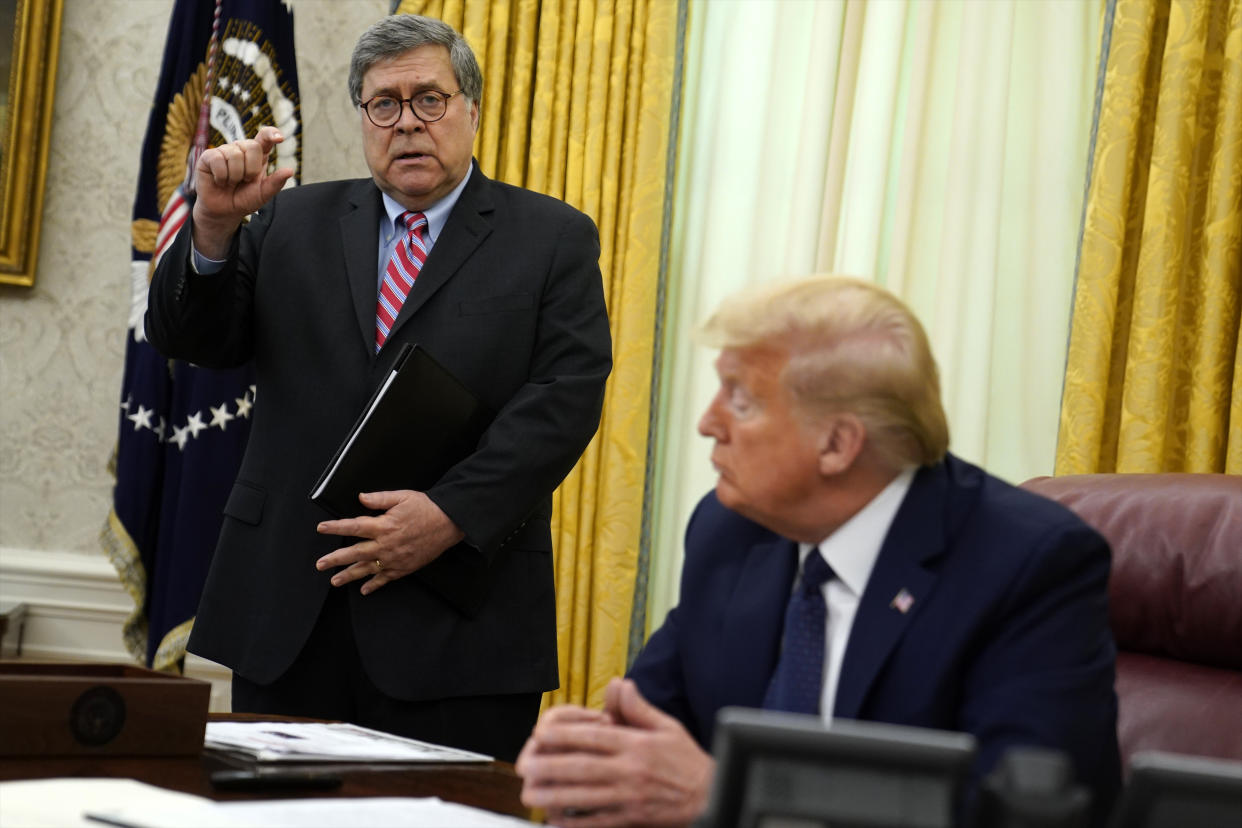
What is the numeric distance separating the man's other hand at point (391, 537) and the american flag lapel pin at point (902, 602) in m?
0.96

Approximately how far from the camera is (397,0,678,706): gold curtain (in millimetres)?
3725

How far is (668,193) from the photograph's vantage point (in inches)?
149

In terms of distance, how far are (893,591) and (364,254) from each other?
1347mm

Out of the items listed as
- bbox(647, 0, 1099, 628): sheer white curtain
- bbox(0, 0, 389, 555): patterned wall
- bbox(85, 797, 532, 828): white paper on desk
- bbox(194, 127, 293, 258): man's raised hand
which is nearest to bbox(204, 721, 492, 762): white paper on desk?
bbox(85, 797, 532, 828): white paper on desk

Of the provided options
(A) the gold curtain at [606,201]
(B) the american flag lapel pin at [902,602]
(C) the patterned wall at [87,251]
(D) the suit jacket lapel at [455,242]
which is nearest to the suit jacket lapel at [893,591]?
(B) the american flag lapel pin at [902,602]

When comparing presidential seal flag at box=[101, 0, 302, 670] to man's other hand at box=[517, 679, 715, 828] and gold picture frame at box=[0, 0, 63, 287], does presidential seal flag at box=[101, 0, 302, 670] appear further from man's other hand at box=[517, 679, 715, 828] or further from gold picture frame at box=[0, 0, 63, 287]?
man's other hand at box=[517, 679, 715, 828]

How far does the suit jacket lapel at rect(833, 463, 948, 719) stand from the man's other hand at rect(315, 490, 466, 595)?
0.94m

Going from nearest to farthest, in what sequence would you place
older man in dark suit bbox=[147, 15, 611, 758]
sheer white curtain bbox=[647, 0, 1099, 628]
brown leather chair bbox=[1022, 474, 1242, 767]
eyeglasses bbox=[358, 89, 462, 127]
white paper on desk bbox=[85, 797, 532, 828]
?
1. white paper on desk bbox=[85, 797, 532, 828]
2. brown leather chair bbox=[1022, 474, 1242, 767]
3. older man in dark suit bbox=[147, 15, 611, 758]
4. eyeglasses bbox=[358, 89, 462, 127]
5. sheer white curtain bbox=[647, 0, 1099, 628]

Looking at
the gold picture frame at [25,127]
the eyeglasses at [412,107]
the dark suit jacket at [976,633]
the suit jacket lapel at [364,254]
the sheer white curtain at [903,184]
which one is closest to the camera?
the dark suit jacket at [976,633]

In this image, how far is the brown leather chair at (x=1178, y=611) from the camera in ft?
5.55

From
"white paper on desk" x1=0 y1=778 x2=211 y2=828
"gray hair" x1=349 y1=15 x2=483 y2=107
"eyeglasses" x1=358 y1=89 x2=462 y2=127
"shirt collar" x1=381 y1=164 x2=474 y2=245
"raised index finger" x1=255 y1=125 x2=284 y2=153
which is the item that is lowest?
"white paper on desk" x1=0 y1=778 x2=211 y2=828

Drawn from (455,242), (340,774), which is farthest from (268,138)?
(340,774)

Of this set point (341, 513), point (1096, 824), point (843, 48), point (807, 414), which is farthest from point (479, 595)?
point (843, 48)

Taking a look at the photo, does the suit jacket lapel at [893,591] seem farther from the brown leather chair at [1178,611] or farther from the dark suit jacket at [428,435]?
the dark suit jacket at [428,435]
